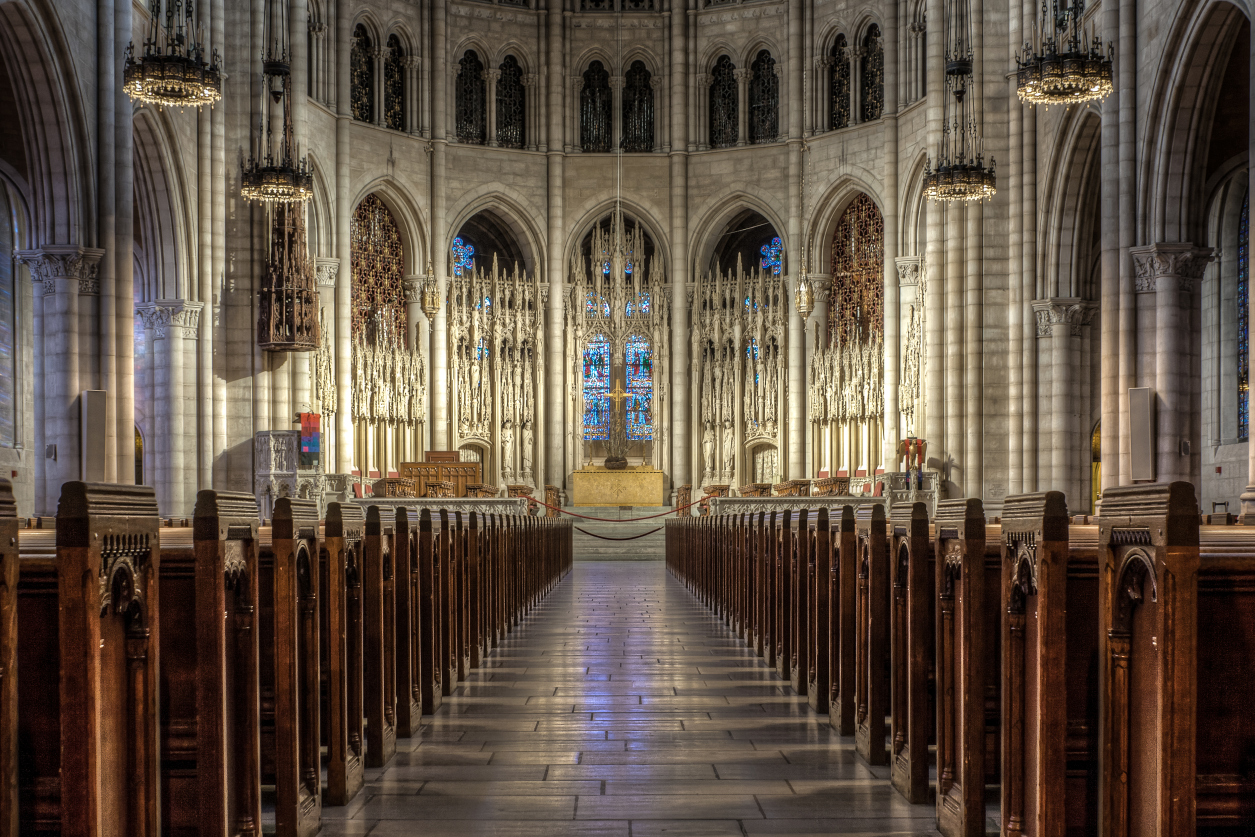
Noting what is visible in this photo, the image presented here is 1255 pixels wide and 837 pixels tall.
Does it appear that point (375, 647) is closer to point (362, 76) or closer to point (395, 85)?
point (362, 76)

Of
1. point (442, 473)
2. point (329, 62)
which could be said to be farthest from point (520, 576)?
point (329, 62)

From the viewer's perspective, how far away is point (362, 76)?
2969 cm

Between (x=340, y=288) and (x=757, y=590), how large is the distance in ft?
67.0

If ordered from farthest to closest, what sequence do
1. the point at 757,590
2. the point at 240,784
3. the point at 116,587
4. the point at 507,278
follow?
the point at 507,278, the point at 757,590, the point at 240,784, the point at 116,587

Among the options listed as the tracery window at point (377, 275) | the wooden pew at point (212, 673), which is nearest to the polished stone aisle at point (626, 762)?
the wooden pew at point (212, 673)

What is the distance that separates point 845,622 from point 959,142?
743 inches

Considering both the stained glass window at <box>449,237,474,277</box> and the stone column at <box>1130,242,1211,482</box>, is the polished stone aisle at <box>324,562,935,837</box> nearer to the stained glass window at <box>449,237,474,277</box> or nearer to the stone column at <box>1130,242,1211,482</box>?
the stone column at <box>1130,242,1211,482</box>

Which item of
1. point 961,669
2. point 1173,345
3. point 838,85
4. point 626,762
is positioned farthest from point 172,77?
point 838,85

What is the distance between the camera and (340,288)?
28.0 meters

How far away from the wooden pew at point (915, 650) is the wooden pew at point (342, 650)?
2090mm

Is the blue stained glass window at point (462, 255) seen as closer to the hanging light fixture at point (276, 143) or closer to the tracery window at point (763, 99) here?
the tracery window at point (763, 99)

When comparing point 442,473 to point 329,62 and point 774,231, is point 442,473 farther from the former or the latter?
point 774,231

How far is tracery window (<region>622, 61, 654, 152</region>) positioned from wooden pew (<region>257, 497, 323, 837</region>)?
29289 millimetres

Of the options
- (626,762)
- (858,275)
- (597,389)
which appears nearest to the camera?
(626,762)
